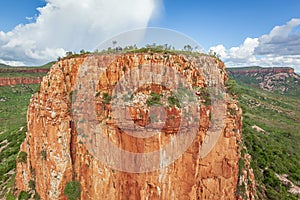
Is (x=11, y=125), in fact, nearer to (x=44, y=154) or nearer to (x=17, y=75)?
(x=17, y=75)

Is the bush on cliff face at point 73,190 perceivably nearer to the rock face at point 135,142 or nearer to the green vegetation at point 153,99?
the rock face at point 135,142

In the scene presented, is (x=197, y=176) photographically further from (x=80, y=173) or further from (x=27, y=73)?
(x=27, y=73)

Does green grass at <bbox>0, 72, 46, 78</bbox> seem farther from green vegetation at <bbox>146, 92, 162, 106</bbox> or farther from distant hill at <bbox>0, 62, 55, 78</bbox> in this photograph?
green vegetation at <bbox>146, 92, 162, 106</bbox>

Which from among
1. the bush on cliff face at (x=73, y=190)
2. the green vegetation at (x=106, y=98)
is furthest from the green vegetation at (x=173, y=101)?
the bush on cliff face at (x=73, y=190)

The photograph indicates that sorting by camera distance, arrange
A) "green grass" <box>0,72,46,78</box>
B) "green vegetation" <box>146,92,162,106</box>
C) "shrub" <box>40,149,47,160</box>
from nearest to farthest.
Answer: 1. "green vegetation" <box>146,92,162,106</box>
2. "shrub" <box>40,149,47,160</box>
3. "green grass" <box>0,72,46,78</box>

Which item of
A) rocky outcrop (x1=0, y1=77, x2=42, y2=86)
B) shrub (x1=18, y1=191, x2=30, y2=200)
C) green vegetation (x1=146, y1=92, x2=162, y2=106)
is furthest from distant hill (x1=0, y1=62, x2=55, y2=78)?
green vegetation (x1=146, y1=92, x2=162, y2=106)

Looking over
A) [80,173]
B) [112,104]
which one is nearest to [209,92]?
[112,104]
